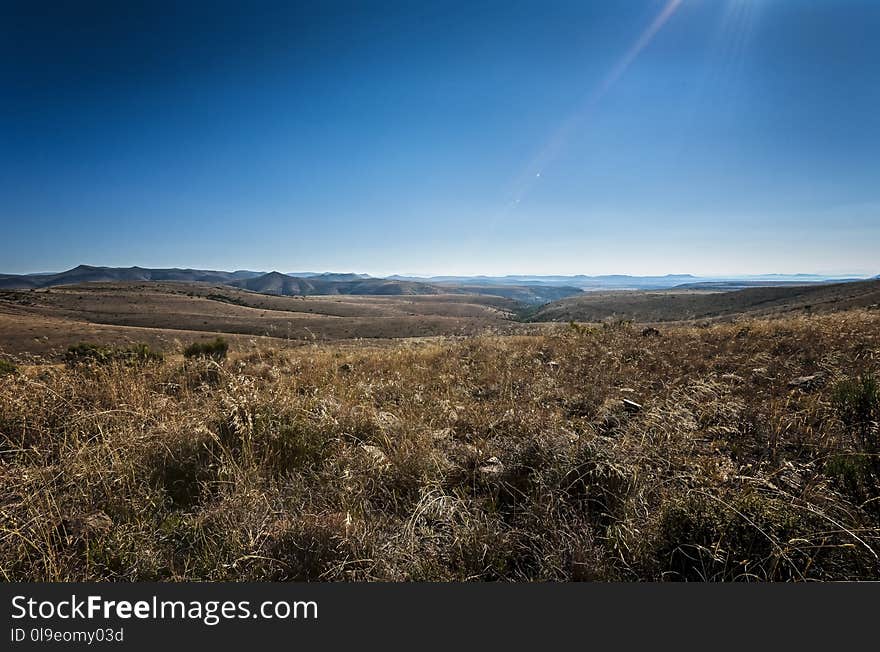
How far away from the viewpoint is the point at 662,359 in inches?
274

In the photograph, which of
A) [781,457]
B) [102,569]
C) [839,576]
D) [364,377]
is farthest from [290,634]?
[364,377]

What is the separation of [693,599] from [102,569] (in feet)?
11.8

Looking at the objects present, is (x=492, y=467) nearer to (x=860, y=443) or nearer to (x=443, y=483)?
(x=443, y=483)

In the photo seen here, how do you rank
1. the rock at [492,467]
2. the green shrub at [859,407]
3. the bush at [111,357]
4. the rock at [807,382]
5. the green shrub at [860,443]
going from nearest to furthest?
1. the green shrub at [860,443]
2. the rock at [492,467]
3. the green shrub at [859,407]
4. the rock at [807,382]
5. the bush at [111,357]

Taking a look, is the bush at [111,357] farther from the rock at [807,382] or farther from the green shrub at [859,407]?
the rock at [807,382]

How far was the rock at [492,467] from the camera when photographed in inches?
126

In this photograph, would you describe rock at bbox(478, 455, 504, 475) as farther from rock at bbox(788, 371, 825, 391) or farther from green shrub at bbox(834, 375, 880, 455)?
rock at bbox(788, 371, 825, 391)

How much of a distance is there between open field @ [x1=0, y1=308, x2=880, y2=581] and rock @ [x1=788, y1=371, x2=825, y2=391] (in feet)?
0.20

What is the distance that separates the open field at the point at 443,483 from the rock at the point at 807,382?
61 mm

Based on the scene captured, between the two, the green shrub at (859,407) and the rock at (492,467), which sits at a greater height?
the green shrub at (859,407)

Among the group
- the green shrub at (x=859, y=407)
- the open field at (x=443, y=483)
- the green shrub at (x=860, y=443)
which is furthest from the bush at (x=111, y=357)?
the green shrub at (x=859, y=407)

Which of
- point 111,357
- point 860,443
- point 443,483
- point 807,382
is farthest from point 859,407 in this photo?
point 111,357

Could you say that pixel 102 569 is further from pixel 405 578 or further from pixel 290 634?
pixel 405 578

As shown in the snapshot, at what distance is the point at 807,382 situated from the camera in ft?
16.4
